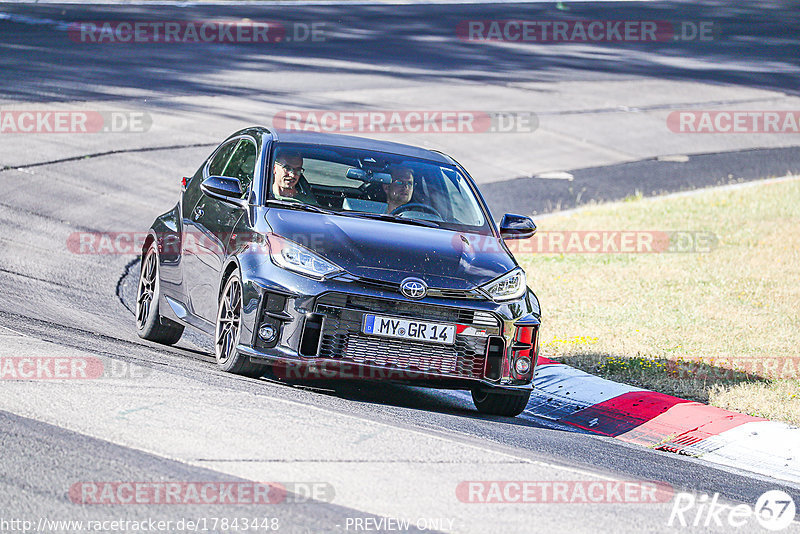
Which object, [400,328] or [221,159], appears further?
[221,159]

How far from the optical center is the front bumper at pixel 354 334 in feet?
23.7

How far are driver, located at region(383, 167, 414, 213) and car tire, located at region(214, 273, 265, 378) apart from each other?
1.27m

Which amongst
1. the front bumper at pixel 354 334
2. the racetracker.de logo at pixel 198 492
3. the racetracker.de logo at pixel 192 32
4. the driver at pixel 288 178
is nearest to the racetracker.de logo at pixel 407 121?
the racetracker.de logo at pixel 192 32

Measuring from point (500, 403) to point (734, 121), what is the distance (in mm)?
18218

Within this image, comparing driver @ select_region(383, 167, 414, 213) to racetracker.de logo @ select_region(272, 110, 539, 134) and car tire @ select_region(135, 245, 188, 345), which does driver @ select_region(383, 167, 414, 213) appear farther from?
racetracker.de logo @ select_region(272, 110, 539, 134)

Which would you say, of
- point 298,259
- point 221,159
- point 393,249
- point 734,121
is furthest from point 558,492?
point 734,121

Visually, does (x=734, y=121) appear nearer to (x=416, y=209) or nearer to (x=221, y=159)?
(x=221, y=159)

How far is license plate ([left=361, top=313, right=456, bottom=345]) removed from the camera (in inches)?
284

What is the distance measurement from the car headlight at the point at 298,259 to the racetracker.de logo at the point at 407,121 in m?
12.1

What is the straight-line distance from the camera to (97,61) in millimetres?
23500

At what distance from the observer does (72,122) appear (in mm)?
18234

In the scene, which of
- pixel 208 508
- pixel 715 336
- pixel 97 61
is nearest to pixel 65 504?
pixel 208 508

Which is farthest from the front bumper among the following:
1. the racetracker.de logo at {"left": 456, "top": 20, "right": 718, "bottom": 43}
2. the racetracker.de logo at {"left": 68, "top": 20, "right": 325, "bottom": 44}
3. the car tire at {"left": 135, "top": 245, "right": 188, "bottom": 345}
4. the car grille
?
the racetracker.de logo at {"left": 456, "top": 20, "right": 718, "bottom": 43}

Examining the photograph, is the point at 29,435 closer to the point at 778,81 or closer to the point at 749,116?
the point at 749,116
